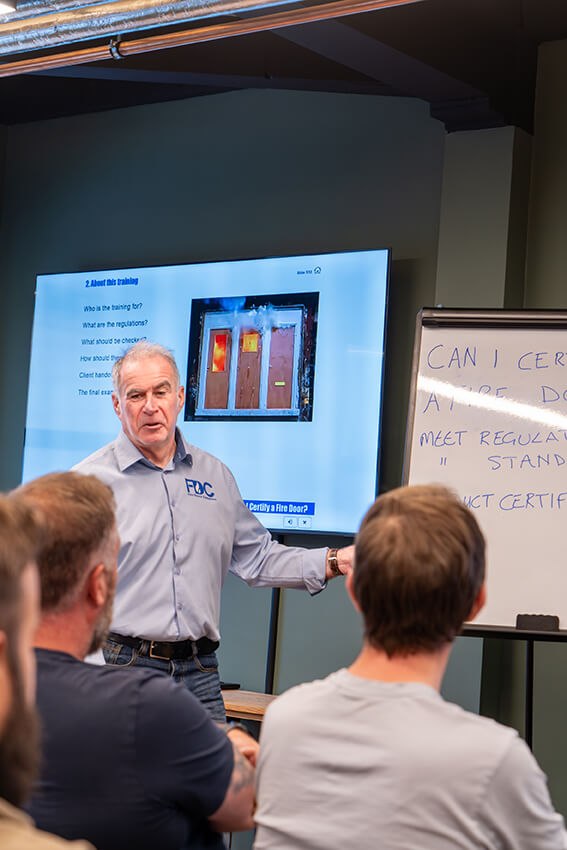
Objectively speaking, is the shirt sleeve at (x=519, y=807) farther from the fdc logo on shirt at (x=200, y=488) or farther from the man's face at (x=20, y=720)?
the fdc logo on shirt at (x=200, y=488)

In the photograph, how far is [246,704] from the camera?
3.68 meters

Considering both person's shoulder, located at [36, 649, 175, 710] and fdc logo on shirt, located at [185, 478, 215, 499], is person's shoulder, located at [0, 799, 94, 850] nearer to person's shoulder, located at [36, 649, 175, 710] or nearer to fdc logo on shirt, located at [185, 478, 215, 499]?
person's shoulder, located at [36, 649, 175, 710]

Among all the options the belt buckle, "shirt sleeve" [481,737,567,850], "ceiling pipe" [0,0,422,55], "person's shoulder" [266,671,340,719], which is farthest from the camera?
"ceiling pipe" [0,0,422,55]

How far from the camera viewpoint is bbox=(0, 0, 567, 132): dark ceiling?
3.28m

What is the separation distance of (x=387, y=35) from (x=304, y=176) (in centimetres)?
100

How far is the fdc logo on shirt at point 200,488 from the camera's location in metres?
2.87

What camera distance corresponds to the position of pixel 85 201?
15.9 feet

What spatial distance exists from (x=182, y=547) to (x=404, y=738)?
65.2 inches

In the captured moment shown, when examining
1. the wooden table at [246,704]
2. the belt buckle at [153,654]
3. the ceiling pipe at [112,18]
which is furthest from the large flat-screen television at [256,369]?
the belt buckle at [153,654]

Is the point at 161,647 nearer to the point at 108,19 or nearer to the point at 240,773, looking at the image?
the point at 240,773

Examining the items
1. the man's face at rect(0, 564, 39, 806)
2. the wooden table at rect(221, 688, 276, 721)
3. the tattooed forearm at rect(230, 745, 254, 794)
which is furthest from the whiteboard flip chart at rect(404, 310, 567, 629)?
the man's face at rect(0, 564, 39, 806)

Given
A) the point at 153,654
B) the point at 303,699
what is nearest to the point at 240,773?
the point at 303,699

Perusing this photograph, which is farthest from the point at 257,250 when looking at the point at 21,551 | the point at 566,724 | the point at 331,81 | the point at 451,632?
the point at 21,551

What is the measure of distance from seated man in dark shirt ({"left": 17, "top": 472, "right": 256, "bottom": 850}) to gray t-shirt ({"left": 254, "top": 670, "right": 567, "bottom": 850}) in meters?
0.17
